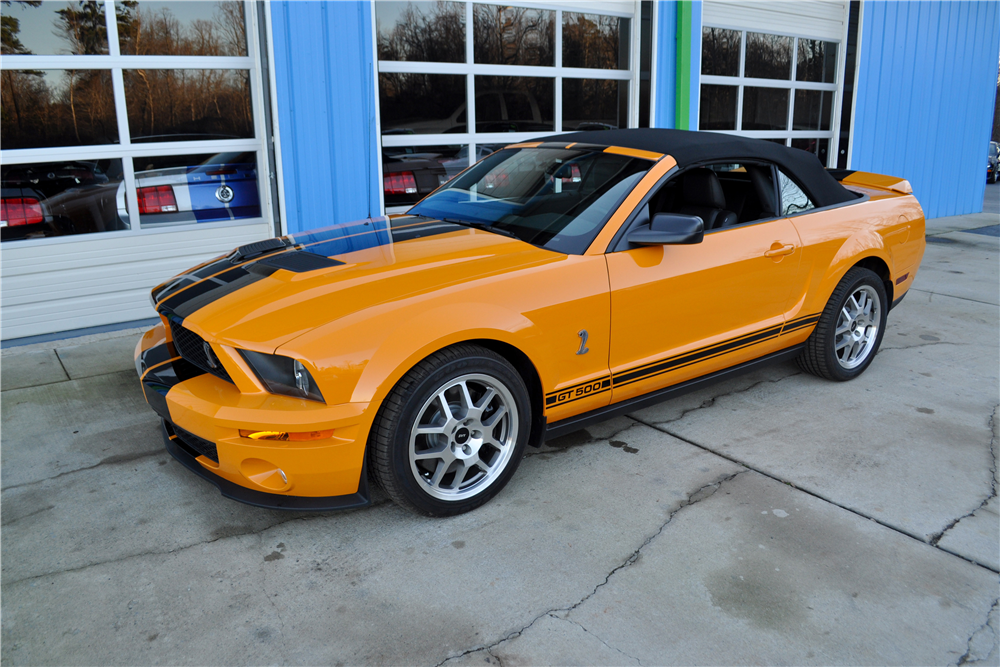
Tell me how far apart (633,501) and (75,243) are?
476 centimetres

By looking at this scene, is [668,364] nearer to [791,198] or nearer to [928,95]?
[791,198]

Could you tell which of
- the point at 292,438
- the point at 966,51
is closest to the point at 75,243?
the point at 292,438

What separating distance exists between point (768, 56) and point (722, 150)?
697 cm

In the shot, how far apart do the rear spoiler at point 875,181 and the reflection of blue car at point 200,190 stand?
460cm

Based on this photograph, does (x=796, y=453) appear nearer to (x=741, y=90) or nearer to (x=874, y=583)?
(x=874, y=583)

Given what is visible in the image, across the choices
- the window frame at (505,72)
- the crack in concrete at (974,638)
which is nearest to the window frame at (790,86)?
the window frame at (505,72)

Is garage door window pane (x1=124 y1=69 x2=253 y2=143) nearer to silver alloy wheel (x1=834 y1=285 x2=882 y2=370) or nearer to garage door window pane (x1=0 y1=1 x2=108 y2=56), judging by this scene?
garage door window pane (x1=0 y1=1 x2=108 y2=56)

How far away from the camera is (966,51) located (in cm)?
1145

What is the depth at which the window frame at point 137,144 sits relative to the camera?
5.50m

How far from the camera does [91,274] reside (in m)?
5.75

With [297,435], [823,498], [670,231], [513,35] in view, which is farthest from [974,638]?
[513,35]

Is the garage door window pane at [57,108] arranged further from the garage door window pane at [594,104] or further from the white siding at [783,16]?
the white siding at [783,16]

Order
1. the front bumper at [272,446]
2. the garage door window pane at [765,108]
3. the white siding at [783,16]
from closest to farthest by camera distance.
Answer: the front bumper at [272,446] < the white siding at [783,16] < the garage door window pane at [765,108]

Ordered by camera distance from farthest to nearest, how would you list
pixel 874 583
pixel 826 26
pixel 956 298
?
1. pixel 826 26
2. pixel 956 298
3. pixel 874 583
